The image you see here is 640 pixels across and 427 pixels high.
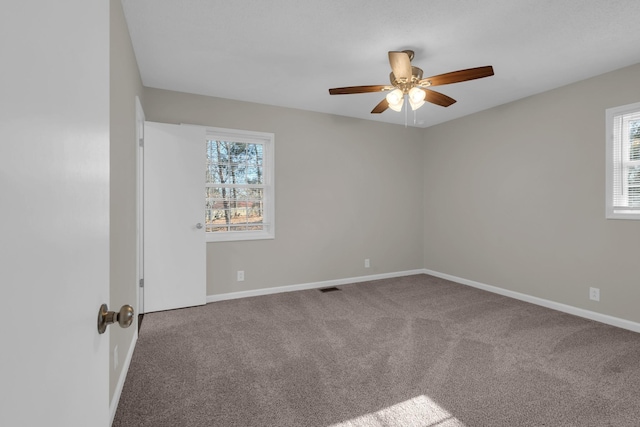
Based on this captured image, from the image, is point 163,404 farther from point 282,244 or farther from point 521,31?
point 521,31

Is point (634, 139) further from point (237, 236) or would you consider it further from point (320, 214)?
point (237, 236)

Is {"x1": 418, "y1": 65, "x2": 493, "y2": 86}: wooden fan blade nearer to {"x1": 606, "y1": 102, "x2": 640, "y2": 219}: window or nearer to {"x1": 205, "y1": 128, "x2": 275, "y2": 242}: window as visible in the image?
{"x1": 606, "y1": 102, "x2": 640, "y2": 219}: window

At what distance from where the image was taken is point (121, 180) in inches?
86.2

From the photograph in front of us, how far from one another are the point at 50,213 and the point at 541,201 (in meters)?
4.59

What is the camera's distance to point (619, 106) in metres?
3.15

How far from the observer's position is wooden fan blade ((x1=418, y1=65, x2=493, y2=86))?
7.59 feet

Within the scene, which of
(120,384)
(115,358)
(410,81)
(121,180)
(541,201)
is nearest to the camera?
(115,358)

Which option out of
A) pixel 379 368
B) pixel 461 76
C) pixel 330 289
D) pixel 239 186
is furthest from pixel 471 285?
pixel 239 186

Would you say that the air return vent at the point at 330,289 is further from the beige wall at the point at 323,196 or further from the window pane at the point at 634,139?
the window pane at the point at 634,139

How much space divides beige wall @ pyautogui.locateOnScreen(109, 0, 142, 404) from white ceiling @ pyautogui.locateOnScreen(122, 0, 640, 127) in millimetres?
345

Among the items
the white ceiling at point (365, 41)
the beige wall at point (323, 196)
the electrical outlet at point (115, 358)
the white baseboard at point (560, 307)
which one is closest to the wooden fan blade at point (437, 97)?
the white ceiling at point (365, 41)

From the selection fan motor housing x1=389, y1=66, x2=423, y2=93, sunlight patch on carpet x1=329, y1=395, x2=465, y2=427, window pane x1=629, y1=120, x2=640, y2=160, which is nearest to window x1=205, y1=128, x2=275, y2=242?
fan motor housing x1=389, y1=66, x2=423, y2=93

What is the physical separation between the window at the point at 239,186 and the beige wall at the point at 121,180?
1.35 m

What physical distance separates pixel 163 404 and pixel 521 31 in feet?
12.0
